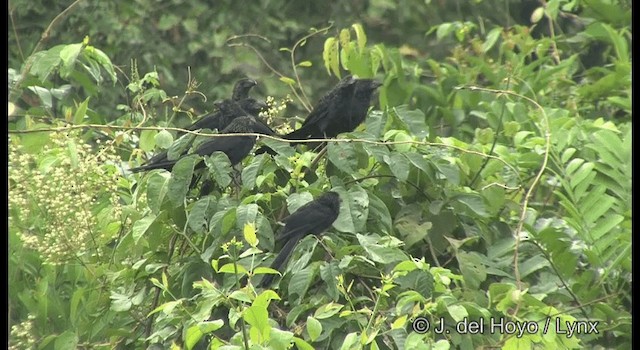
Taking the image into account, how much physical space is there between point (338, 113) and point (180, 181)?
22.6 inches

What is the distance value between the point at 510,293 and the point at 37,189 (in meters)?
1.26

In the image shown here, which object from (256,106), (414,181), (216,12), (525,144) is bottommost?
(216,12)

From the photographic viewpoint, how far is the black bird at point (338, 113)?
321cm

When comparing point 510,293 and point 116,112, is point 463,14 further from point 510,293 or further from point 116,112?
point 510,293

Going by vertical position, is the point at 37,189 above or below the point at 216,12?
above

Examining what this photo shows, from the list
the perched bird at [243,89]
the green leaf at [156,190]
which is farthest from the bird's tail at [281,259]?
the perched bird at [243,89]

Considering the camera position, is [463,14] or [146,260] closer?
[146,260]

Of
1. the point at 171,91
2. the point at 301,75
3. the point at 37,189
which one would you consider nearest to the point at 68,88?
the point at 171,91

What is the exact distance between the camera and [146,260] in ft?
9.80

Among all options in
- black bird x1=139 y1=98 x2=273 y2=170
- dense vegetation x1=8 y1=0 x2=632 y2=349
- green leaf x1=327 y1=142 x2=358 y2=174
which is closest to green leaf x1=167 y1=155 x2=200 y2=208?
dense vegetation x1=8 y1=0 x2=632 y2=349

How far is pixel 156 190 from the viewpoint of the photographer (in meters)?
2.86

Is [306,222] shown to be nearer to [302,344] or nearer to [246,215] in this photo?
[246,215]

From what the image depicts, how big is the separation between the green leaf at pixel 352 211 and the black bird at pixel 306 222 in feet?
0.07

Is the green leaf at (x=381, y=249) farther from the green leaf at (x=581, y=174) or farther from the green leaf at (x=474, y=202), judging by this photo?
the green leaf at (x=581, y=174)
